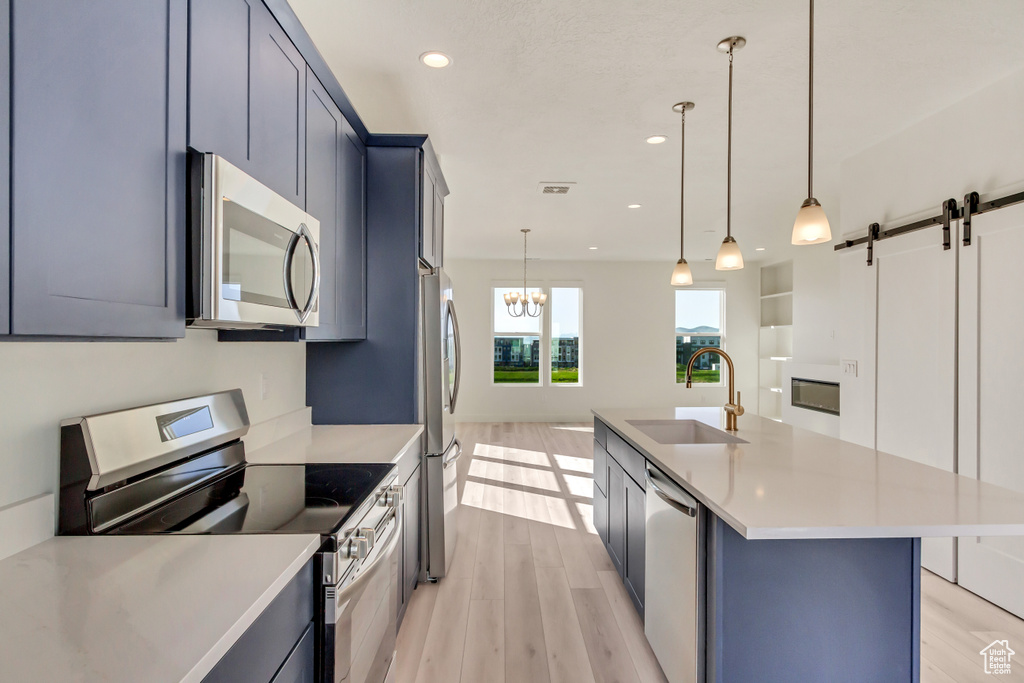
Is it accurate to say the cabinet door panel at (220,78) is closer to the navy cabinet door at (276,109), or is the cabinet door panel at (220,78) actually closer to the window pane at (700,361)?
the navy cabinet door at (276,109)

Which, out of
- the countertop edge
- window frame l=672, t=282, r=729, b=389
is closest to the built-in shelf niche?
window frame l=672, t=282, r=729, b=389

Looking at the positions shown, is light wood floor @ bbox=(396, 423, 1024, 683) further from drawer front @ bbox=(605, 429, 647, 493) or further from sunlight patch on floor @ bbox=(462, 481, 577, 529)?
drawer front @ bbox=(605, 429, 647, 493)

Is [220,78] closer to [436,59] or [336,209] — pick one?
[336,209]

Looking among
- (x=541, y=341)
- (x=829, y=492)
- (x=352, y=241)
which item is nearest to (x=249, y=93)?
(x=352, y=241)

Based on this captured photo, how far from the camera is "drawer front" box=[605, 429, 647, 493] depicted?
→ 2240 millimetres

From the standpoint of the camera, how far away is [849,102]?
2.75 m

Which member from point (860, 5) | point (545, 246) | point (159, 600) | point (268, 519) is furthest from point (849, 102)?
point (545, 246)

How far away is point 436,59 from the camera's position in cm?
234

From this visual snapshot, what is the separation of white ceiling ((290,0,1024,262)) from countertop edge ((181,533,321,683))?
194 centimetres

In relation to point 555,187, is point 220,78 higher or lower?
lower

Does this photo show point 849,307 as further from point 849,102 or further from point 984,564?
point 984,564

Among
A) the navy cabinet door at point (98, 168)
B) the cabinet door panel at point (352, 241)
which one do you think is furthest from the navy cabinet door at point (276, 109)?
the cabinet door panel at point (352, 241)

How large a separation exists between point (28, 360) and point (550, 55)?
213 cm

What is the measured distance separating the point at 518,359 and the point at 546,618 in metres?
5.98
